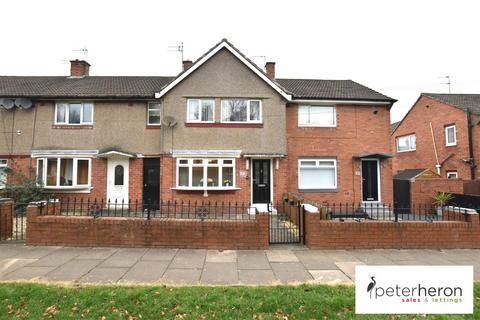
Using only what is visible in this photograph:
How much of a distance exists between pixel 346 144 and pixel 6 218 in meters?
14.1

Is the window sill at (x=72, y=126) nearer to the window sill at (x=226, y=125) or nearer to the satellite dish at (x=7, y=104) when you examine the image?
the satellite dish at (x=7, y=104)

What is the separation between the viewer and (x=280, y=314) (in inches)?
154

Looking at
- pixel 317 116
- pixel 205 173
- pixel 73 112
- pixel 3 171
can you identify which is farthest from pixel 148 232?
pixel 3 171

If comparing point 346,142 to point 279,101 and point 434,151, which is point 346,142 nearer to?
point 279,101

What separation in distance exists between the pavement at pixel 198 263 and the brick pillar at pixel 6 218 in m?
0.61

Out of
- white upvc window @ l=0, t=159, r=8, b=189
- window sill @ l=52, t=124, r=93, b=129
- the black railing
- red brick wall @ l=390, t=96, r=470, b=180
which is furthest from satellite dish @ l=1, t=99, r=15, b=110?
red brick wall @ l=390, t=96, r=470, b=180

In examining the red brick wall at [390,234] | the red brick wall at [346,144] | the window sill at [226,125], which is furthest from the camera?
the red brick wall at [346,144]

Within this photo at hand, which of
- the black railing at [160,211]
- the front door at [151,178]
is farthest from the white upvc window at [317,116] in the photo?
the front door at [151,178]

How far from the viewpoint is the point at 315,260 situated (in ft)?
20.7

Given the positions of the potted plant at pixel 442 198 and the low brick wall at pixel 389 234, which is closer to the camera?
the low brick wall at pixel 389 234

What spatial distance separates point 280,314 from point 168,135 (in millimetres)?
10293

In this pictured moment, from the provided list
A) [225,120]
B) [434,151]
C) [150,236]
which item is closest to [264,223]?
[150,236]

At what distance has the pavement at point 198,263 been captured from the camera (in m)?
5.12

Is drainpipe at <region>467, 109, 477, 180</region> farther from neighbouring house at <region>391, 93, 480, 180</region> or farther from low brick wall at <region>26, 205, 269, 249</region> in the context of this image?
low brick wall at <region>26, 205, 269, 249</region>
